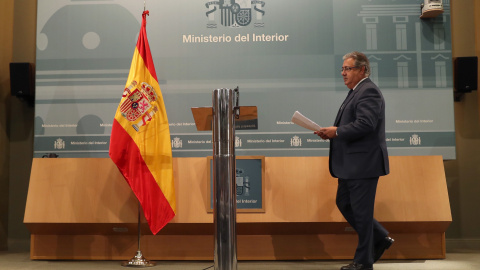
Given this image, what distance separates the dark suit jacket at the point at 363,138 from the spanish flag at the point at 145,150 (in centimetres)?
153

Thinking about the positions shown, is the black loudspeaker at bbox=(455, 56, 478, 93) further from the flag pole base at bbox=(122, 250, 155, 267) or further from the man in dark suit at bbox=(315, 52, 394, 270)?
the flag pole base at bbox=(122, 250, 155, 267)

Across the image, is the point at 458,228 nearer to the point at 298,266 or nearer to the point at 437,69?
the point at 437,69

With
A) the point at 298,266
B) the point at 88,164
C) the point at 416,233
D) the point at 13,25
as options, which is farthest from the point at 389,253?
the point at 13,25

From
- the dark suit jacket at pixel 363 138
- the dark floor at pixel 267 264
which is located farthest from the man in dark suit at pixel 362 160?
the dark floor at pixel 267 264

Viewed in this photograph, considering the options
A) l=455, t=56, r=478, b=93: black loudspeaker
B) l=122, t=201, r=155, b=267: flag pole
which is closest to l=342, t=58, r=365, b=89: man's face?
l=455, t=56, r=478, b=93: black loudspeaker

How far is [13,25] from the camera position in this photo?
586 centimetres

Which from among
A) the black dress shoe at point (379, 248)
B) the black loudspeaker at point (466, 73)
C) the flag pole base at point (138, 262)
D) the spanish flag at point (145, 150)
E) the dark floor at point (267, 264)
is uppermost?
the black loudspeaker at point (466, 73)

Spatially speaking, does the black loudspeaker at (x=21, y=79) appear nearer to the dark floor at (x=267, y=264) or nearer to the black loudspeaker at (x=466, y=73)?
the dark floor at (x=267, y=264)

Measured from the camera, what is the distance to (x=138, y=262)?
435cm

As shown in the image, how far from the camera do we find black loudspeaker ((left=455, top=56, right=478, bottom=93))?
5.54 meters

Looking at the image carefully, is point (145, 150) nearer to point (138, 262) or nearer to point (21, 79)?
point (138, 262)

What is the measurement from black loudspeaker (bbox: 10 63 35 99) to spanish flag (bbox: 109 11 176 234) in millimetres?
1698

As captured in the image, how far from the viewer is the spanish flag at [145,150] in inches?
172

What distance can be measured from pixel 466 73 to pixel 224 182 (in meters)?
3.84
